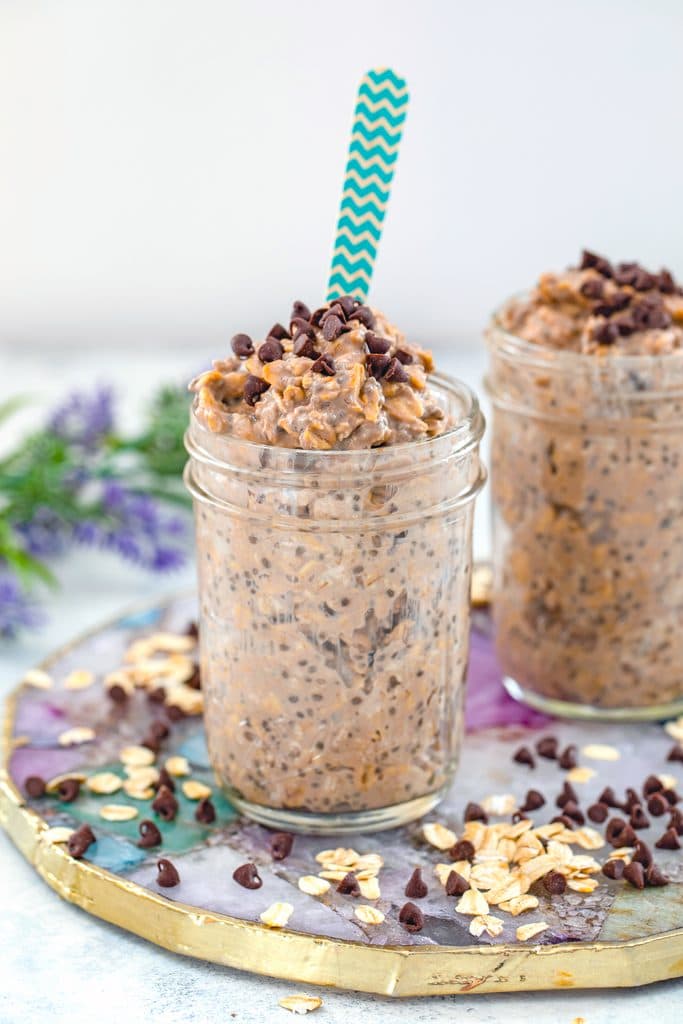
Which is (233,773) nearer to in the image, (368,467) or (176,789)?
(176,789)

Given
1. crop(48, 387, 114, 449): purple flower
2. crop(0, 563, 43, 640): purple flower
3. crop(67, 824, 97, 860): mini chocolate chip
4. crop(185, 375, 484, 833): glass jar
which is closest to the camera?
crop(185, 375, 484, 833): glass jar

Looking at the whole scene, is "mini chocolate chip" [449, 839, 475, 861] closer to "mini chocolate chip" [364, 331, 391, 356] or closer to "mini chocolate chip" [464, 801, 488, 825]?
"mini chocolate chip" [464, 801, 488, 825]

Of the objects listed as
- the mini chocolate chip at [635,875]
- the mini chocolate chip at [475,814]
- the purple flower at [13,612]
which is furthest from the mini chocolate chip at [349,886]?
the purple flower at [13,612]

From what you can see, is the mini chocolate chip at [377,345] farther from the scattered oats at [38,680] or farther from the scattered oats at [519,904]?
the scattered oats at [38,680]

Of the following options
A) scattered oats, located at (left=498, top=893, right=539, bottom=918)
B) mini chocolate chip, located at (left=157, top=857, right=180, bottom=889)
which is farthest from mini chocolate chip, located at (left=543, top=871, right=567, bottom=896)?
mini chocolate chip, located at (left=157, top=857, right=180, bottom=889)

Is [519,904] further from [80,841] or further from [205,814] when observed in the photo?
[80,841]

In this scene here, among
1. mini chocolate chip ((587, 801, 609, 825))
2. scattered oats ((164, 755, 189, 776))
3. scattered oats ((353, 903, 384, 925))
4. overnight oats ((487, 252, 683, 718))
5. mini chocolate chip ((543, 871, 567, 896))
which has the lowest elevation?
scattered oats ((164, 755, 189, 776))
